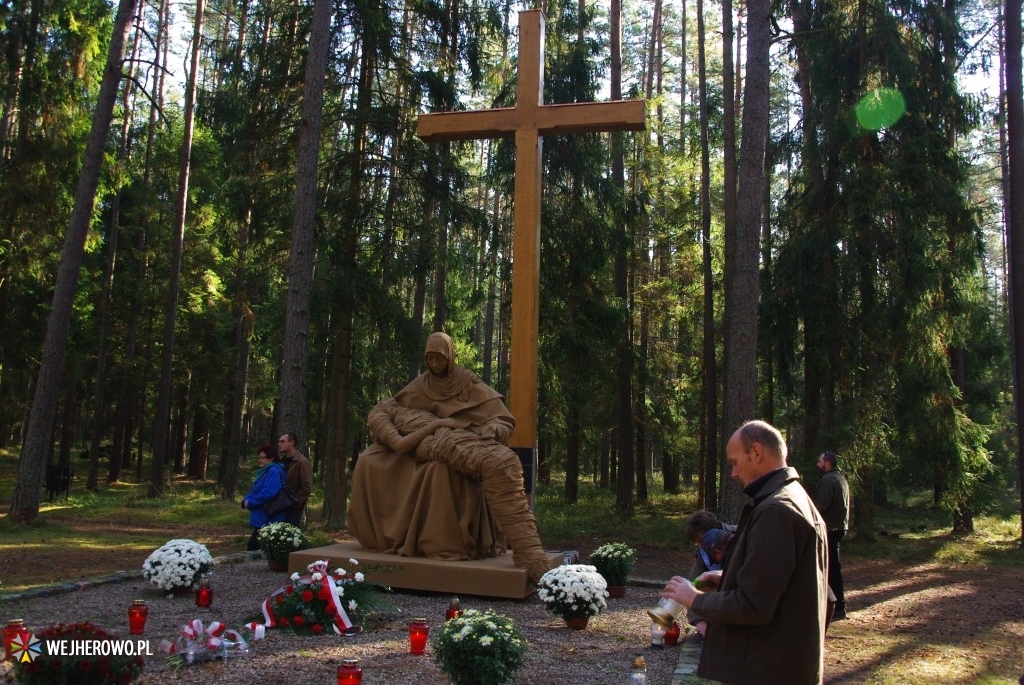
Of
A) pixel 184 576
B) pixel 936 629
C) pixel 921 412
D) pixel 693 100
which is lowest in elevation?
pixel 936 629

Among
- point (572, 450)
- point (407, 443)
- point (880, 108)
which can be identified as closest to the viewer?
point (407, 443)

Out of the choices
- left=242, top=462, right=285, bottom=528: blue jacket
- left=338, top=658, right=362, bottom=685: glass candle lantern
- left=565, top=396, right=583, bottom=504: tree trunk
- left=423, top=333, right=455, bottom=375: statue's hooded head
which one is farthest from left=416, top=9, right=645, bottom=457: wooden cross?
left=565, top=396, right=583, bottom=504: tree trunk

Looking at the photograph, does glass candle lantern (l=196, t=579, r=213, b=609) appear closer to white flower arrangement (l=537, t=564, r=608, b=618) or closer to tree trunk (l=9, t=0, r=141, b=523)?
white flower arrangement (l=537, t=564, r=608, b=618)

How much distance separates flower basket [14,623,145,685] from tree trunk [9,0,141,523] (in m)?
10.0

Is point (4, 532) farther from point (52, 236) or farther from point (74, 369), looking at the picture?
point (74, 369)

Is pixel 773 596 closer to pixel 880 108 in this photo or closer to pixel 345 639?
pixel 345 639

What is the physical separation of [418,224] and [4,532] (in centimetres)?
801

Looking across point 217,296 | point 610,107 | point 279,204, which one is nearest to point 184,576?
point 610,107

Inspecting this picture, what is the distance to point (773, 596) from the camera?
108 inches

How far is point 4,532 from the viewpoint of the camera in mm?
12695

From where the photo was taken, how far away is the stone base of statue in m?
7.56

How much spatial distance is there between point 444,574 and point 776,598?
540cm

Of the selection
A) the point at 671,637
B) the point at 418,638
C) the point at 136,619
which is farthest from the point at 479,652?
the point at 136,619

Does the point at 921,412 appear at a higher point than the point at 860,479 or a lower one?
higher
